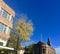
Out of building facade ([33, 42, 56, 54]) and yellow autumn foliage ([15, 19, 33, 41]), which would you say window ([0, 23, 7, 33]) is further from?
building facade ([33, 42, 56, 54])

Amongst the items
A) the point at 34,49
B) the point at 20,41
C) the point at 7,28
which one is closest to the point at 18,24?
the point at 20,41

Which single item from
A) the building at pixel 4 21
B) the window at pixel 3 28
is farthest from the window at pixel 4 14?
the window at pixel 3 28

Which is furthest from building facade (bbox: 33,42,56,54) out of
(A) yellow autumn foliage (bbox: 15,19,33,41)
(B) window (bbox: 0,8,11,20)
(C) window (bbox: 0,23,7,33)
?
(C) window (bbox: 0,23,7,33)

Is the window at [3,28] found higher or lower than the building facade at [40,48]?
higher

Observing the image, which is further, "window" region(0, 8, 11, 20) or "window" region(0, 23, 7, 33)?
"window" region(0, 8, 11, 20)

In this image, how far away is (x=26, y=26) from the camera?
37156 mm

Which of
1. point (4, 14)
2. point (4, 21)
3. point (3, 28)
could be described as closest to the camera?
point (3, 28)

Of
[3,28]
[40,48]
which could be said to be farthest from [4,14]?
[40,48]

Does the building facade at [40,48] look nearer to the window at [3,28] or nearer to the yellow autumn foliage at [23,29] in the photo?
the yellow autumn foliage at [23,29]

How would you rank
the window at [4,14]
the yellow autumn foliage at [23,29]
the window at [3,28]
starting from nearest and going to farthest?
the window at [3,28] < the window at [4,14] < the yellow autumn foliage at [23,29]

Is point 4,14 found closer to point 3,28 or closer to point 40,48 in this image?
point 3,28

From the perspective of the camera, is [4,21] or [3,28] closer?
[3,28]

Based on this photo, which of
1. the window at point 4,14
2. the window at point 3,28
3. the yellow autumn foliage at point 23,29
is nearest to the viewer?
the window at point 3,28

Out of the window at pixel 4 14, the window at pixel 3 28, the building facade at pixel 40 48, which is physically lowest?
the building facade at pixel 40 48
